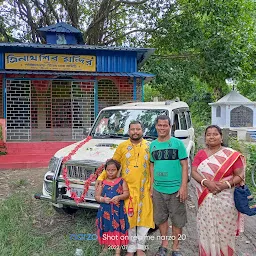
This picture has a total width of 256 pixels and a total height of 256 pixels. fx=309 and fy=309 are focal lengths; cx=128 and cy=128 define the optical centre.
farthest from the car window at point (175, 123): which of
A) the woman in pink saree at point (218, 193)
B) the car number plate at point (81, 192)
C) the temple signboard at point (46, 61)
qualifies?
the temple signboard at point (46, 61)

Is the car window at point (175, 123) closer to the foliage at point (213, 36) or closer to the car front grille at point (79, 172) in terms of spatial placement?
the car front grille at point (79, 172)

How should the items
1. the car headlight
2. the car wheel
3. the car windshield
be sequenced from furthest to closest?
the car windshield
the car wheel
the car headlight

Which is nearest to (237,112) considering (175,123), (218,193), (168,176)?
(175,123)

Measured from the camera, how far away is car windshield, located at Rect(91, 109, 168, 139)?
5043mm

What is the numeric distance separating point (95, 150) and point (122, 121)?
101 centimetres

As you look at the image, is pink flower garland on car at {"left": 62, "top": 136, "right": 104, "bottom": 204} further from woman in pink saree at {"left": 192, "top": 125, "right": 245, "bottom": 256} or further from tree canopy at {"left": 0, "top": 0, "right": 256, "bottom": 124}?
tree canopy at {"left": 0, "top": 0, "right": 256, "bottom": 124}

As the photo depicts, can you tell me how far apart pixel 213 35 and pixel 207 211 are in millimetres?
11952

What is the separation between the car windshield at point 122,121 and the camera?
504 cm

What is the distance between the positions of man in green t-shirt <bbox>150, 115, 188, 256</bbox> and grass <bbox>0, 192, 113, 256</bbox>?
1.05 m

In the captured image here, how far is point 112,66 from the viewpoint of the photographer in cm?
1129

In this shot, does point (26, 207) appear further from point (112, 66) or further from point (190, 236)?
point (112, 66)

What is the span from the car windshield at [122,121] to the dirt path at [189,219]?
60.5 inches

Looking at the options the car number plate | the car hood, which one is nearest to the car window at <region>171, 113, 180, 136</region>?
the car hood

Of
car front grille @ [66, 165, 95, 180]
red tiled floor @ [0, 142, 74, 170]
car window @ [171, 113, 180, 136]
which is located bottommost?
red tiled floor @ [0, 142, 74, 170]
